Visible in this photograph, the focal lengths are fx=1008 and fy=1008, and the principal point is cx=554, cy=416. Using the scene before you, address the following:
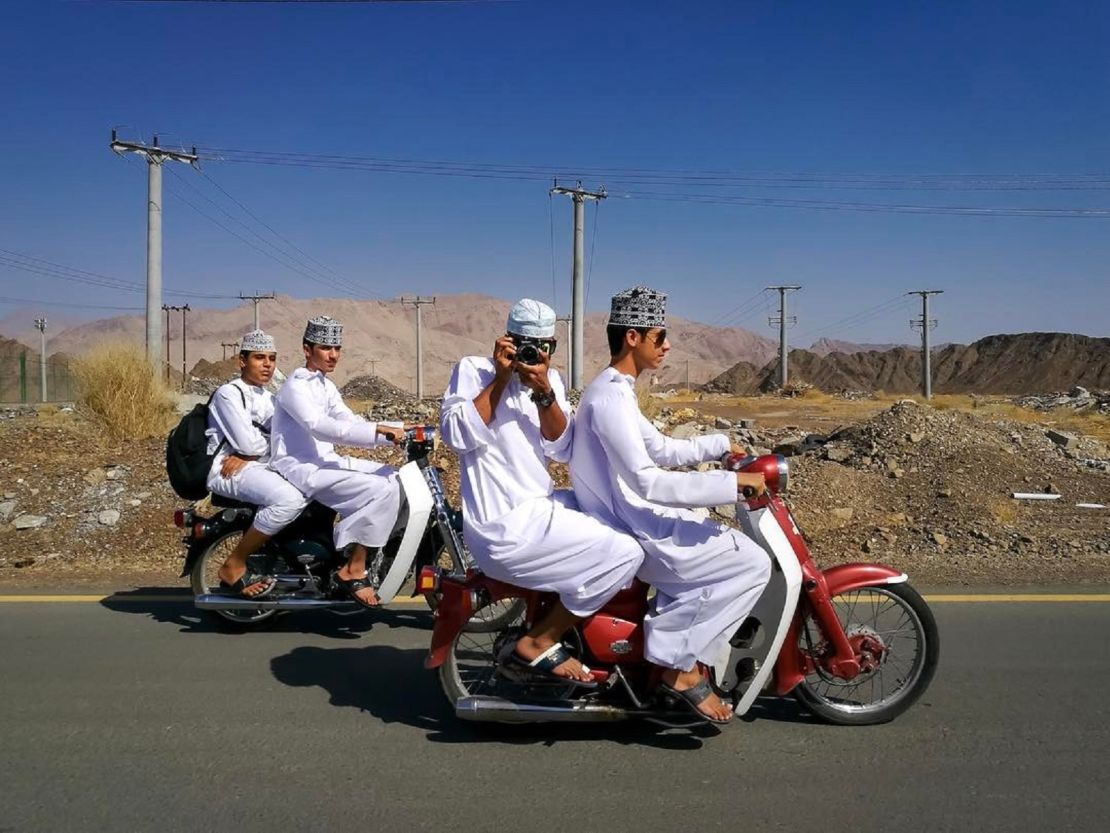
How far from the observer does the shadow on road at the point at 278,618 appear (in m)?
6.41

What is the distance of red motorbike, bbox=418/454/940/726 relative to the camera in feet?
14.2

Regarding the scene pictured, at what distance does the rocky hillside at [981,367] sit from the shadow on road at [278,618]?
9115 centimetres

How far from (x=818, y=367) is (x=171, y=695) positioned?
112739mm

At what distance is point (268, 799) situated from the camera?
3887 millimetres

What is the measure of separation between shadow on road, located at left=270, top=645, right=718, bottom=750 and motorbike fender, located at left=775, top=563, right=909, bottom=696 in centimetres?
41

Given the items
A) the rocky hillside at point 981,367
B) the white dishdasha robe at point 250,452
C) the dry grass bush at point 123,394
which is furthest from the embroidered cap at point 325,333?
→ the rocky hillside at point 981,367

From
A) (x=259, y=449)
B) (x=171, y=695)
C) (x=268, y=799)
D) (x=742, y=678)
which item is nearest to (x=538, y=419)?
(x=742, y=678)

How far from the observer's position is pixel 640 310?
4.30 meters

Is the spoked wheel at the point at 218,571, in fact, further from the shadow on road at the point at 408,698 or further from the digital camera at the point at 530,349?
the digital camera at the point at 530,349

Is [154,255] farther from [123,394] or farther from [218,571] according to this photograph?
[218,571]

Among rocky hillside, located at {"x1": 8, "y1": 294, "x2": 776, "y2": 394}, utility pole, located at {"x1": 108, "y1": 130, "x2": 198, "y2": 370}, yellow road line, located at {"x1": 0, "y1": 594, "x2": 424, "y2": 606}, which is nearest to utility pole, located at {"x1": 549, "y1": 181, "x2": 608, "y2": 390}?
utility pole, located at {"x1": 108, "y1": 130, "x2": 198, "y2": 370}

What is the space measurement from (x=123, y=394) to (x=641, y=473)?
11.1 meters

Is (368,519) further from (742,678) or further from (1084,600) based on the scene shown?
(1084,600)

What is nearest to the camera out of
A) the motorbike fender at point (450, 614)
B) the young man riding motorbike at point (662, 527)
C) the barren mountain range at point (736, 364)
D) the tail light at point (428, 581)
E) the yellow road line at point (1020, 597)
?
the young man riding motorbike at point (662, 527)
